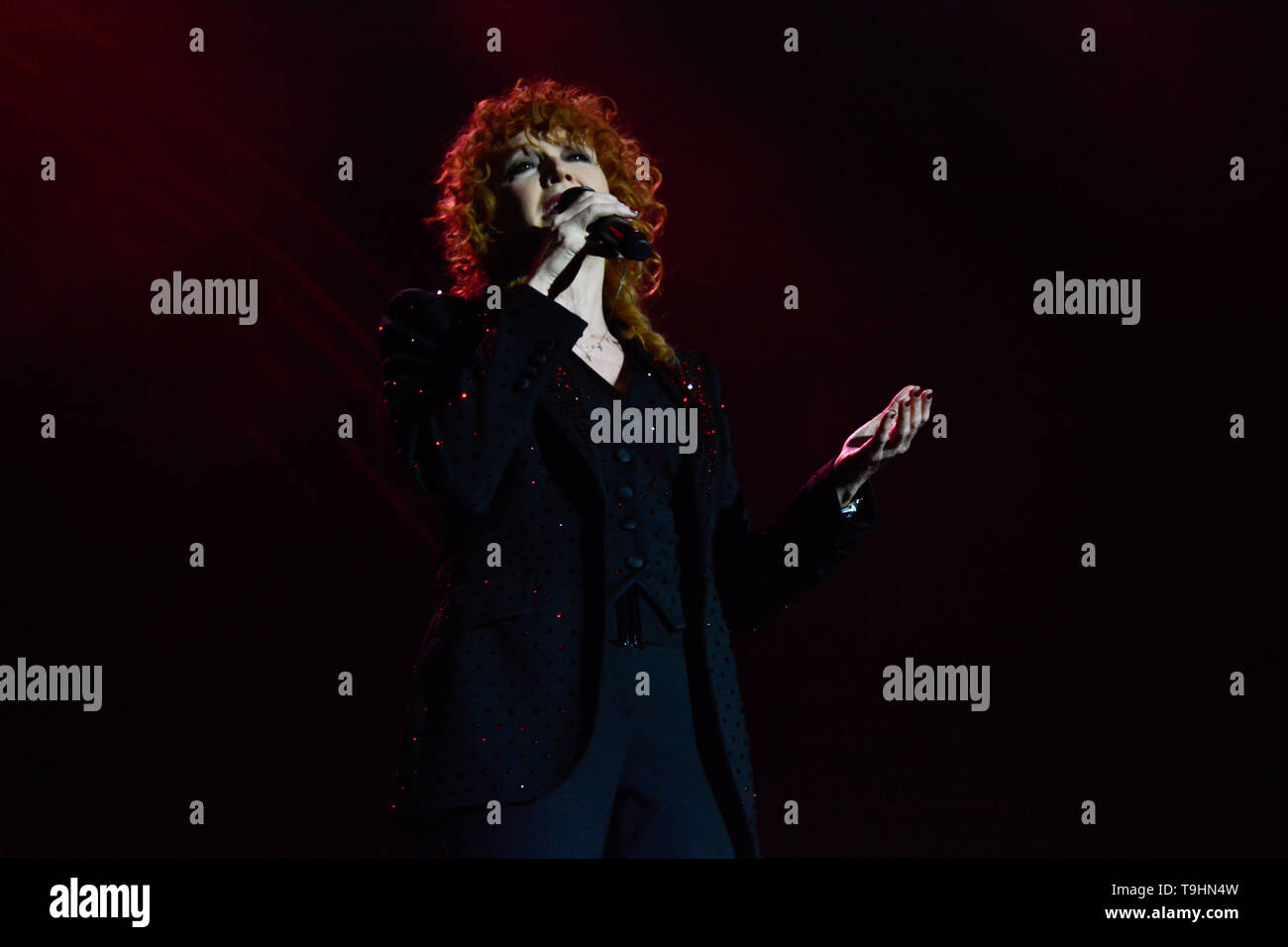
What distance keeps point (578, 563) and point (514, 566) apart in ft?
0.21

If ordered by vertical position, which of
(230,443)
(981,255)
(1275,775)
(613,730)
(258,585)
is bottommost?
(1275,775)

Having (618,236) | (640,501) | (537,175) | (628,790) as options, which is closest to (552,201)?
(537,175)

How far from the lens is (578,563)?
1418 millimetres

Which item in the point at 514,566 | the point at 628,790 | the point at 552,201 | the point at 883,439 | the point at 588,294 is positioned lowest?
the point at 628,790

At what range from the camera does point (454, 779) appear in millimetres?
1333

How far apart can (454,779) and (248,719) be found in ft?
4.50

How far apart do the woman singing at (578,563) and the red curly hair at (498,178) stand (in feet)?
0.18

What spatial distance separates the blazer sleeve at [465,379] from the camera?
1396mm

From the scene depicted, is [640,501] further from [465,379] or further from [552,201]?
[552,201]

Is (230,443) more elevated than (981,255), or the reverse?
(981,255)
